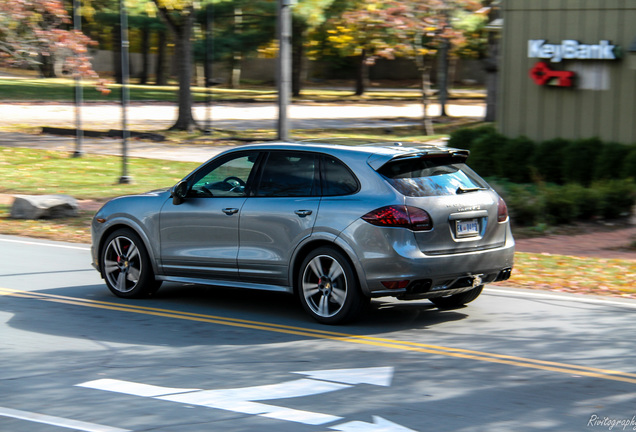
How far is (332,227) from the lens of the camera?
→ 7988 mm

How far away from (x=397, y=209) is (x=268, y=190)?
54.8 inches

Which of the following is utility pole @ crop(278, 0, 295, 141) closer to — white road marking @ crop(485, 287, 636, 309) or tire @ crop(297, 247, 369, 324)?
white road marking @ crop(485, 287, 636, 309)

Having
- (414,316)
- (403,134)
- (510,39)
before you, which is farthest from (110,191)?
(403,134)

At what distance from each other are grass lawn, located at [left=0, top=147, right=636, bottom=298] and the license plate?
2631 millimetres

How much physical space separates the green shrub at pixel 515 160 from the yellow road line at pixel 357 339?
1234cm

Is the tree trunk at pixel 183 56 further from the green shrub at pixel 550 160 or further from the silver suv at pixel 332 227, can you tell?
the silver suv at pixel 332 227

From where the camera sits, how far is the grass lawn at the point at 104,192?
10.8 m

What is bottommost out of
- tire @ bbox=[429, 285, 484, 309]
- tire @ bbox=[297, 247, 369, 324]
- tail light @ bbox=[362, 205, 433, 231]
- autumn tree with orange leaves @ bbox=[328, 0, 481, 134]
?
tire @ bbox=[429, 285, 484, 309]

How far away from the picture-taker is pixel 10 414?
18.9ft

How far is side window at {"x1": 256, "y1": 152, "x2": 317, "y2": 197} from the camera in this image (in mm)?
8359

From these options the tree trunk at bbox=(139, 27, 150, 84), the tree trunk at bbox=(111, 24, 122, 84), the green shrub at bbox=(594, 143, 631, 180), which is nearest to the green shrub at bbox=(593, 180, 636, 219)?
the green shrub at bbox=(594, 143, 631, 180)

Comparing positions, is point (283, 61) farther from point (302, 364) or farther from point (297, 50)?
point (297, 50)

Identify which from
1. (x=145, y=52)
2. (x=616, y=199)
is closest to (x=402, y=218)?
(x=616, y=199)

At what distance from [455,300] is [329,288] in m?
1.59
